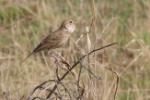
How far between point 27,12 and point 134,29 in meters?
1.27

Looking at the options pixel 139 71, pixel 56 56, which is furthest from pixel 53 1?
pixel 56 56

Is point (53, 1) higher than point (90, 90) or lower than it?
higher

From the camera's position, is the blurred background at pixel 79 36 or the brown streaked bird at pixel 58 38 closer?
the brown streaked bird at pixel 58 38

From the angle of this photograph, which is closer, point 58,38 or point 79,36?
point 58,38

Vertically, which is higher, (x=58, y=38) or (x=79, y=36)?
(x=79, y=36)

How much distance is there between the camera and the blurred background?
21.5 feet

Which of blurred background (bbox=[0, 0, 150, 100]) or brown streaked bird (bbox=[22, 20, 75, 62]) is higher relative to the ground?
blurred background (bbox=[0, 0, 150, 100])

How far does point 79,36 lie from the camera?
25.6ft

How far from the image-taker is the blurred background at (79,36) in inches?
258

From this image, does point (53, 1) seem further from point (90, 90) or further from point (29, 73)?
point (90, 90)

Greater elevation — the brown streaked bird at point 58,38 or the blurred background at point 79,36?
the blurred background at point 79,36

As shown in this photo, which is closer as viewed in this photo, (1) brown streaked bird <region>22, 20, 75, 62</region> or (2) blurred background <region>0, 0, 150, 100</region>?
(1) brown streaked bird <region>22, 20, 75, 62</region>

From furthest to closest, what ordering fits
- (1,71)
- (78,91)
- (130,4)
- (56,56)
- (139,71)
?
(130,4) → (139,71) → (1,71) → (56,56) → (78,91)

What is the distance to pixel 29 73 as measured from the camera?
21.4 feet
